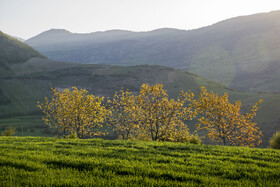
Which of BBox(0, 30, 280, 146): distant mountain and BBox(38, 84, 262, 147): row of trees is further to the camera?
BBox(0, 30, 280, 146): distant mountain

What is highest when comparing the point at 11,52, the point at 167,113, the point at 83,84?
the point at 11,52

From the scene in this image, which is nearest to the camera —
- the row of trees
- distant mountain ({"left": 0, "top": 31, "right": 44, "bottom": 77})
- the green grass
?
the green grass

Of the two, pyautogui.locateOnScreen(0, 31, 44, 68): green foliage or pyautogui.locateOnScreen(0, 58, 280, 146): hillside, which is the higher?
pyautogui.locateOnScreen(0, 31, 44, 68): green foliage

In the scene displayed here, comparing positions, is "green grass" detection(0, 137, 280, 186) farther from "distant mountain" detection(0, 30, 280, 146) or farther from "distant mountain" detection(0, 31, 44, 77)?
"distant mountain" detection(0, 31, 44, 77)

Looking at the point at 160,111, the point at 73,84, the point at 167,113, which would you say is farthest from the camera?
the point at 73,84

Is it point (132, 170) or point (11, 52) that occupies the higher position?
point (11, 52)

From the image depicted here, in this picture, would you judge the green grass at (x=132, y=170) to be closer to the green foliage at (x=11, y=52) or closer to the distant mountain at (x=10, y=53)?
the distant mountain at (x=10, y=53)

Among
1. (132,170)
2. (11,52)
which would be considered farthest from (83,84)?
(132,170)

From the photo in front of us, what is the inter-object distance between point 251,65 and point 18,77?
131646mm

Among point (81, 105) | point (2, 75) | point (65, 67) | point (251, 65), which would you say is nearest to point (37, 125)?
point (81, 105)

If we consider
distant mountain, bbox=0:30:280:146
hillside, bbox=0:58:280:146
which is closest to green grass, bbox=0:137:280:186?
hillside, bbox=0:58:280:146

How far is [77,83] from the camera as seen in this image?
80875 millimetres

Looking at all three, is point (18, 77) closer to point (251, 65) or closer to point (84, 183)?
point (84, 183)

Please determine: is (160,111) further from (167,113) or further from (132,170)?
(132,170)
